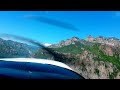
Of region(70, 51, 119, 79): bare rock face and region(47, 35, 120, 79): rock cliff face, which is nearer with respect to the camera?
region(70, 51, 119, 79): bare rock face

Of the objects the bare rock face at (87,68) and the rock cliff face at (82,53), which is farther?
the rock cliff face at (82,53)

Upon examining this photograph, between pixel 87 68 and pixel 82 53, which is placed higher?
pixel 82 53
